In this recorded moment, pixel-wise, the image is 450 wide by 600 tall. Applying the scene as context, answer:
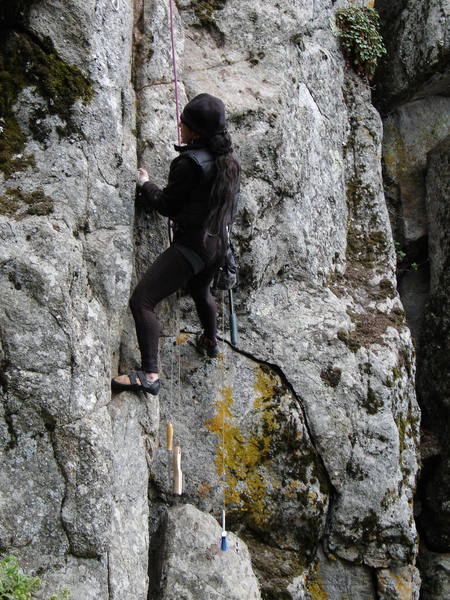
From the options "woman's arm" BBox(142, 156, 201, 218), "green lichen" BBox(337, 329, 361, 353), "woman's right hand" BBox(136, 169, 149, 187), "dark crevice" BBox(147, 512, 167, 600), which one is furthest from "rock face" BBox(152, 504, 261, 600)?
"woman's right hand" BBox(136, 169, 149, 187)

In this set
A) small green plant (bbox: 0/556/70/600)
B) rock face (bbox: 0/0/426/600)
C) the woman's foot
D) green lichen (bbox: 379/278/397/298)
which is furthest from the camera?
green lichen (bbox: 379/278/397/298)

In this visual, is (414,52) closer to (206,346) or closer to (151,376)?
(206,346)

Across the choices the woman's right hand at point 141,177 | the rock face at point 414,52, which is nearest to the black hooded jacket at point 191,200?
the woman's right hand at point 141,177

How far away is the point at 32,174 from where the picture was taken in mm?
6332

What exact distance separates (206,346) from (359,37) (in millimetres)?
6192

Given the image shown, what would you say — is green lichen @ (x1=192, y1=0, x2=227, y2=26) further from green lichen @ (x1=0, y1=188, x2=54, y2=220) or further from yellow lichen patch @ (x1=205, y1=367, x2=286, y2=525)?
yellow lichen patch @ (x1=205, y1=367, x2=286, y2=525)

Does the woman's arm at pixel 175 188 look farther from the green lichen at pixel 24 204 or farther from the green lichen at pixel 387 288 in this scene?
the green lichen at pixel 387 288

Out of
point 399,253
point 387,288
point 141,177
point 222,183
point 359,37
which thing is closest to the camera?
point 222,183

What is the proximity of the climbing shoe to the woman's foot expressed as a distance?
1.19 metres

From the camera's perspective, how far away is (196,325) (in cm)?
800

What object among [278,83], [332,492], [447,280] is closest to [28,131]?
[278,83]

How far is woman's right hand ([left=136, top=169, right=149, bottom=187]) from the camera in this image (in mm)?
7220

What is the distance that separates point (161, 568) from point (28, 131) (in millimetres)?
4597

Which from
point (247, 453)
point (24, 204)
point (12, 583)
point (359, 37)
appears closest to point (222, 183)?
point (24, 204)
